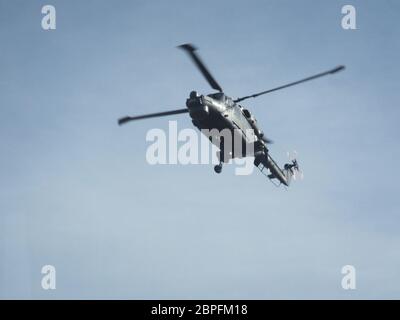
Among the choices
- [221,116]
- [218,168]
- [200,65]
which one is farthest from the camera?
[218,168]

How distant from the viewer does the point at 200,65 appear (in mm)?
24297

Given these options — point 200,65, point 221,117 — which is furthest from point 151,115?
point 200,65

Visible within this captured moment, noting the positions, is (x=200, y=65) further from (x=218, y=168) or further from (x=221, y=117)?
(x=218, y=168)

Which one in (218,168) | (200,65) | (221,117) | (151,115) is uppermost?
(200,65)

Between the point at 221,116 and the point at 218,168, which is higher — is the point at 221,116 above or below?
above

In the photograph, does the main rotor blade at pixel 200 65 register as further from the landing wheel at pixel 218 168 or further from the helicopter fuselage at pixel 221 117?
the landing wheel at pixel 218 168

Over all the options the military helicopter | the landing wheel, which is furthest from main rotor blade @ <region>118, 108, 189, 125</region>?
the landing wheel

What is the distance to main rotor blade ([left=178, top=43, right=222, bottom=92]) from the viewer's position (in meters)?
22.9

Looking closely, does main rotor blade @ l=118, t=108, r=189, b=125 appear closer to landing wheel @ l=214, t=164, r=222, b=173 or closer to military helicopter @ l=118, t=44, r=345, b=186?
military helicopter @ l=118, t=44, r=345, b=186

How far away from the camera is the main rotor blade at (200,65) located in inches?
900

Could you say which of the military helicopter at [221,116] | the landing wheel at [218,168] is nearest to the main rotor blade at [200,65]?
the military helicopter at [221,116]
